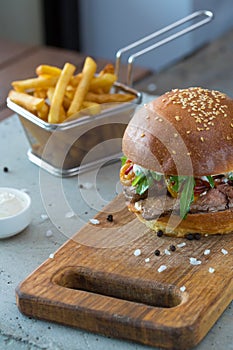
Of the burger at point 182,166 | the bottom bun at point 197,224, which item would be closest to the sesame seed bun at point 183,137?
the burger at point 182,166

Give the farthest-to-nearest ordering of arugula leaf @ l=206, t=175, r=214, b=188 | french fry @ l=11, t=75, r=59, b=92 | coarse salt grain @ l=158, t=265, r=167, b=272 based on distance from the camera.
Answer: french fry @ l=11, t=75, r=59, b=92
arugula leaf @ l=206, t=175, r=214, b=188
coarse salt grain @ l=158, t=265, r=167, b=272

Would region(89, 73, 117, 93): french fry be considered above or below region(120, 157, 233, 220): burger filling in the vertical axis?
above

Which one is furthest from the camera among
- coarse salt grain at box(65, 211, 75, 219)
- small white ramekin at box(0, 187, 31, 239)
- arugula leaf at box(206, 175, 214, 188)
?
coarse salt grain at box(65, 211, 75, 219)

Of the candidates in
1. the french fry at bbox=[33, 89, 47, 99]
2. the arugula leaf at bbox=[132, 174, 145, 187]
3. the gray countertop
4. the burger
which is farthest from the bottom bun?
the french fry at bbox=[33, 89, 47, 99]

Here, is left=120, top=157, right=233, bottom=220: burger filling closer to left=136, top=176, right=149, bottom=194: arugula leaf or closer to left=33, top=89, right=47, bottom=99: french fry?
left=136, top=176, right=149, bottom=194: arugula leaf

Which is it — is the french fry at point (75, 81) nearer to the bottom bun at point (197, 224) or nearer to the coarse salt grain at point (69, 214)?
the coarse salt grain at point (69, 214)

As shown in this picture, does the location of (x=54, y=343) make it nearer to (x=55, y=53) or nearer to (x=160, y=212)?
(x=160, y=212)

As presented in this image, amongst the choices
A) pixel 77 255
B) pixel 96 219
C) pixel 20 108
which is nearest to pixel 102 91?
pixel 20 108
